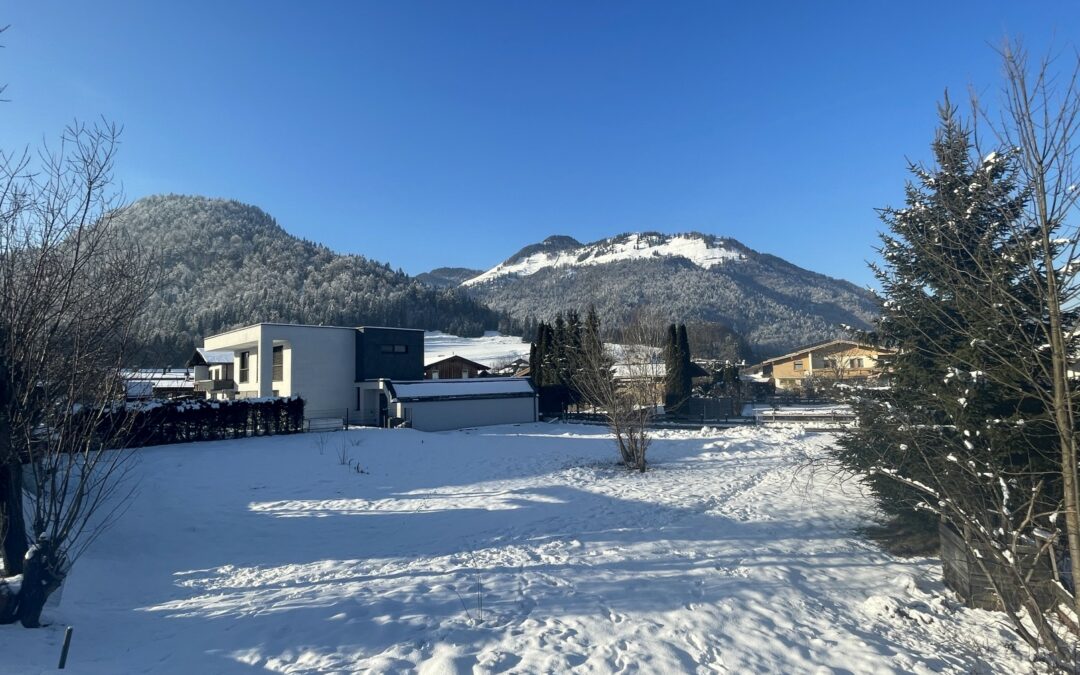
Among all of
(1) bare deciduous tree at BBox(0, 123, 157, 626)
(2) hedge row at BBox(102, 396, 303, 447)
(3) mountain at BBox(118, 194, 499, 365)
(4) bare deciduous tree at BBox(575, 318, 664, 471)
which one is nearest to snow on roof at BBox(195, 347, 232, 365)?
(2) hedge row at BBox(102, 396, 303, 447)

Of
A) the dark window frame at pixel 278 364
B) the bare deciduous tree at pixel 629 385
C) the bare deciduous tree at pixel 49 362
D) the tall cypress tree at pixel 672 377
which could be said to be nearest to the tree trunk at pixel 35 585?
the bare deciduous tree at pixel 49 362

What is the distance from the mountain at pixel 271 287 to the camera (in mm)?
97250

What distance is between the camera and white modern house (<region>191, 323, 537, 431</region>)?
32375 mm

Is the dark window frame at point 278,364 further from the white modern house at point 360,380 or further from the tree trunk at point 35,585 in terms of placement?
the tree trunk at point 35,585

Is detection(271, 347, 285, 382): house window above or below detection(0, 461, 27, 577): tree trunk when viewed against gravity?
above

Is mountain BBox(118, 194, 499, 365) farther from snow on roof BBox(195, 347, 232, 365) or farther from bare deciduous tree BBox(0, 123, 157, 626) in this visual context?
bare deciduous tree BBox(0, 123, 157, 626)

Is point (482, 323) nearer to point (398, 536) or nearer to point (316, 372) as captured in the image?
point (316, 372)

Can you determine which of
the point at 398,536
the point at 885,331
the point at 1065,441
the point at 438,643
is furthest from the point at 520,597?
the point at 885,331

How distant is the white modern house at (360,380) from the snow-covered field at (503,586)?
57.4 feet

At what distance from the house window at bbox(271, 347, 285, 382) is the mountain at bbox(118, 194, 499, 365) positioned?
5623cm

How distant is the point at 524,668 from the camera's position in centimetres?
506

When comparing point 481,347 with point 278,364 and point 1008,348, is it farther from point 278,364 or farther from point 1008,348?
point 1008,348

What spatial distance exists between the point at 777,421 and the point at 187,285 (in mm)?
118114

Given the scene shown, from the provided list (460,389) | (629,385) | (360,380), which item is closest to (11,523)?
(629,385)
